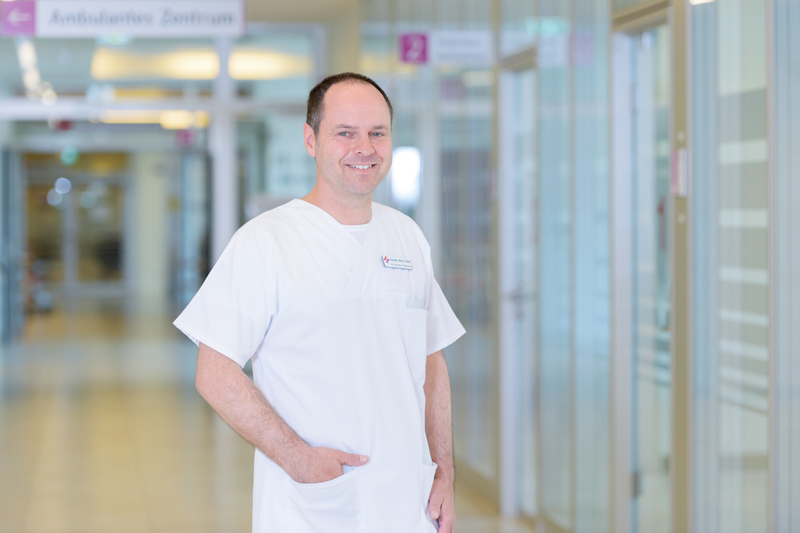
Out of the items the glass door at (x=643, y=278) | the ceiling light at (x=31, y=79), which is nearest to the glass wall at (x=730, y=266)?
the glass door at (x=643, y=278)

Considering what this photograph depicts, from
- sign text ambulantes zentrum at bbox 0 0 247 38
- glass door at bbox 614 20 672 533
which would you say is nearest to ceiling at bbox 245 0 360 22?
sign text ambulantes zentrum at bbox 0 0 247 38

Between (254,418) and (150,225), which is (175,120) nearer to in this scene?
(150,225)

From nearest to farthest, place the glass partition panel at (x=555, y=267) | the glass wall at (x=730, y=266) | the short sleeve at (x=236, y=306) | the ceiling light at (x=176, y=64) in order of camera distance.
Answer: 1. the short sleeve at (x=236, y=306)
2. the glass wall at (x=730, y=266)
3. the glass partition panel at (x=555, y=267)
4. the ceiling light at (x=176, y=64)

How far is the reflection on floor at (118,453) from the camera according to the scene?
5047 millimetres

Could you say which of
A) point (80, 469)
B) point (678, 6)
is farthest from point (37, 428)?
point (678, 6)

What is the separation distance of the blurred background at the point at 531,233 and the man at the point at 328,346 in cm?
135

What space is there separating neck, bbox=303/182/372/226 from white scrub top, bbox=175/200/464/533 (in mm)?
29

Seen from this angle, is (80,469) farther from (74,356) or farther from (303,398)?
(74,356)

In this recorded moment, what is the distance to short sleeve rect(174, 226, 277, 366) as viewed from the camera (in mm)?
1861

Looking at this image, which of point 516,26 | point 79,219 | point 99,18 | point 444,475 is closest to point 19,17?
point 99,18

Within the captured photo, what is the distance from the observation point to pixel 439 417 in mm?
2170

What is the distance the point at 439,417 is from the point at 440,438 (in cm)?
5

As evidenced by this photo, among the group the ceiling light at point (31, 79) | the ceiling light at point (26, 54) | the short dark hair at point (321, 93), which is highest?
the ceiling light at point (26, 54)

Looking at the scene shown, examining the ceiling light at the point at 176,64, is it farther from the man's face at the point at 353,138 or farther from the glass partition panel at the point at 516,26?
the man's face at the point at 353,138
